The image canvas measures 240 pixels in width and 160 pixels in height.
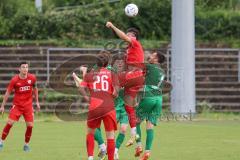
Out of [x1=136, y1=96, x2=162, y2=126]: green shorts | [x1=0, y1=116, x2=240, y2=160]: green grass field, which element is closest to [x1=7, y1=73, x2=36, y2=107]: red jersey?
[x1=0, y1=116, x2=240, y2=160]: green grass field

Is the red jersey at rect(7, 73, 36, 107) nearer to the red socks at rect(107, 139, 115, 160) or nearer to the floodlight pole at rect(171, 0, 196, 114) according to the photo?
the red socks at rect(107, 139, 115, 160)

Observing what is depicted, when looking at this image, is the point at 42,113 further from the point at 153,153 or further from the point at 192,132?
the point at 153,153

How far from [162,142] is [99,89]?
597cm

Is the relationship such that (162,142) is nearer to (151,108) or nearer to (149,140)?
(151,108)

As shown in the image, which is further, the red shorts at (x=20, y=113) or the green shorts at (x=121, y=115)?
the red shorts at (x=20, y=113)

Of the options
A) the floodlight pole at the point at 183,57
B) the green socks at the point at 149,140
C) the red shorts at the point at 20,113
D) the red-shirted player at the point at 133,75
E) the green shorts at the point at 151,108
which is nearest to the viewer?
the green socks at the point at 149,140

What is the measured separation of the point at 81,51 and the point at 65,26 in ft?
10.7

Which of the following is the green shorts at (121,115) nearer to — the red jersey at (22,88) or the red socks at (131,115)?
the red socks at (131,115)

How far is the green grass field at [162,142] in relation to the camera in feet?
52.4

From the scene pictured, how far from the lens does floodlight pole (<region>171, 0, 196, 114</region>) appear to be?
1121 inches

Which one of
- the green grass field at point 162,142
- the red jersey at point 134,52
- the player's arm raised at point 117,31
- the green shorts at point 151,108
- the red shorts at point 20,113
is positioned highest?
the player's arm raised at point 117,31

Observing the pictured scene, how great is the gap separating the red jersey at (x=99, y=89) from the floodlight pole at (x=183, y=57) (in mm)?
14804

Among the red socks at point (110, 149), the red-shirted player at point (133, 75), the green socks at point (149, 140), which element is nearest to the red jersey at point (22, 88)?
the red-shirted player at point (133, 75)

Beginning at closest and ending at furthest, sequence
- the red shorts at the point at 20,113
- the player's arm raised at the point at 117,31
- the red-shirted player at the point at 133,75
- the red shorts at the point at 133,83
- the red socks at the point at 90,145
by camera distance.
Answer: the red socks at the point at 90,145, the player's arm raised at the point at 117,31, the red-shirted player at the point at 133,75, the red shorts at the point at 133,83, the red shorts at the point at 20,113
